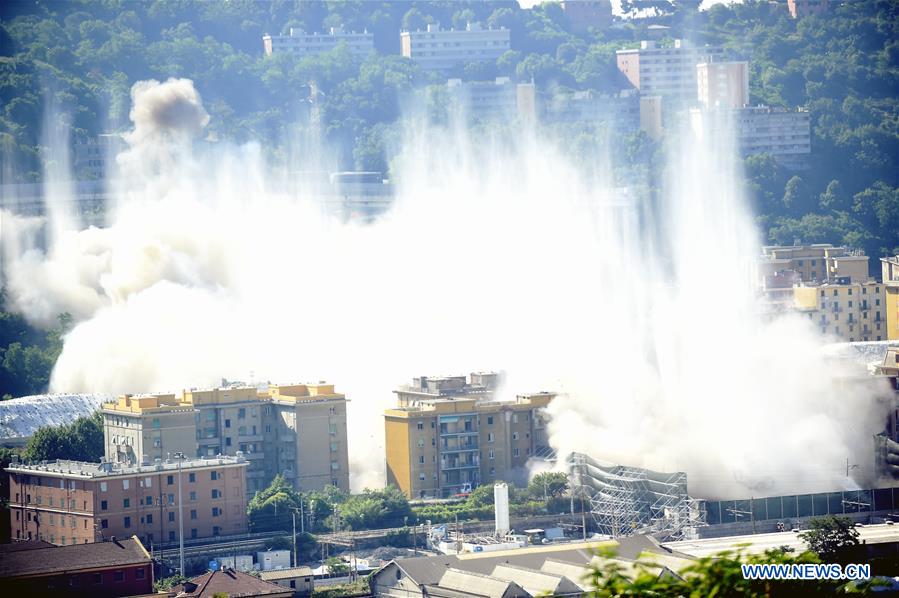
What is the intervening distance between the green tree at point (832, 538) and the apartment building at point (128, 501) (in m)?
10.2

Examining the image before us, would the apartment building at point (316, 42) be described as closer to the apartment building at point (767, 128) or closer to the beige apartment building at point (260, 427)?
the apartment building at point (767, 128)

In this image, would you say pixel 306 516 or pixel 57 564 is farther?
pixel 306 516

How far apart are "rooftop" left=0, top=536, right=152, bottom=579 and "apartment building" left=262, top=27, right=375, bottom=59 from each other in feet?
213

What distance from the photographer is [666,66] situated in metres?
96.6

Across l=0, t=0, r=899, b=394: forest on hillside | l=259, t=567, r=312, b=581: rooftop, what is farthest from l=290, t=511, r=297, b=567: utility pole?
l=0, t=0, r=899, b=394: forest on hillside

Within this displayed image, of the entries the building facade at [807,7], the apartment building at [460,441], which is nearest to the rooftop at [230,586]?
the apartment building at [460,441]

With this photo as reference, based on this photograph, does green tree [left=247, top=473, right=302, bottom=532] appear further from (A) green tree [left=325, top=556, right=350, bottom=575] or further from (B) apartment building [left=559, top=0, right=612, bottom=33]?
(B) apartment building [left=559, top=0, right=612, bottom=33]

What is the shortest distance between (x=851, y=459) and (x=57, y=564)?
17.4 meters

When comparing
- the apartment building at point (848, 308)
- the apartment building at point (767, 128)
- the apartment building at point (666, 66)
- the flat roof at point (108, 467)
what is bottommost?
the flat roof at point (108, 467)

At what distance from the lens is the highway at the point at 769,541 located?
→ 108 ft

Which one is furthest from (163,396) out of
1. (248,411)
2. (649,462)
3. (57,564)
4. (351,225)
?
(351,225)

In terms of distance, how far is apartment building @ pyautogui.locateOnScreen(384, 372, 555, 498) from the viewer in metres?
43.4

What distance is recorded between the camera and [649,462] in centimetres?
4144

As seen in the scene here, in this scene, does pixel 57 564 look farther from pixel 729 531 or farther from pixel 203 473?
pixel 729 531
